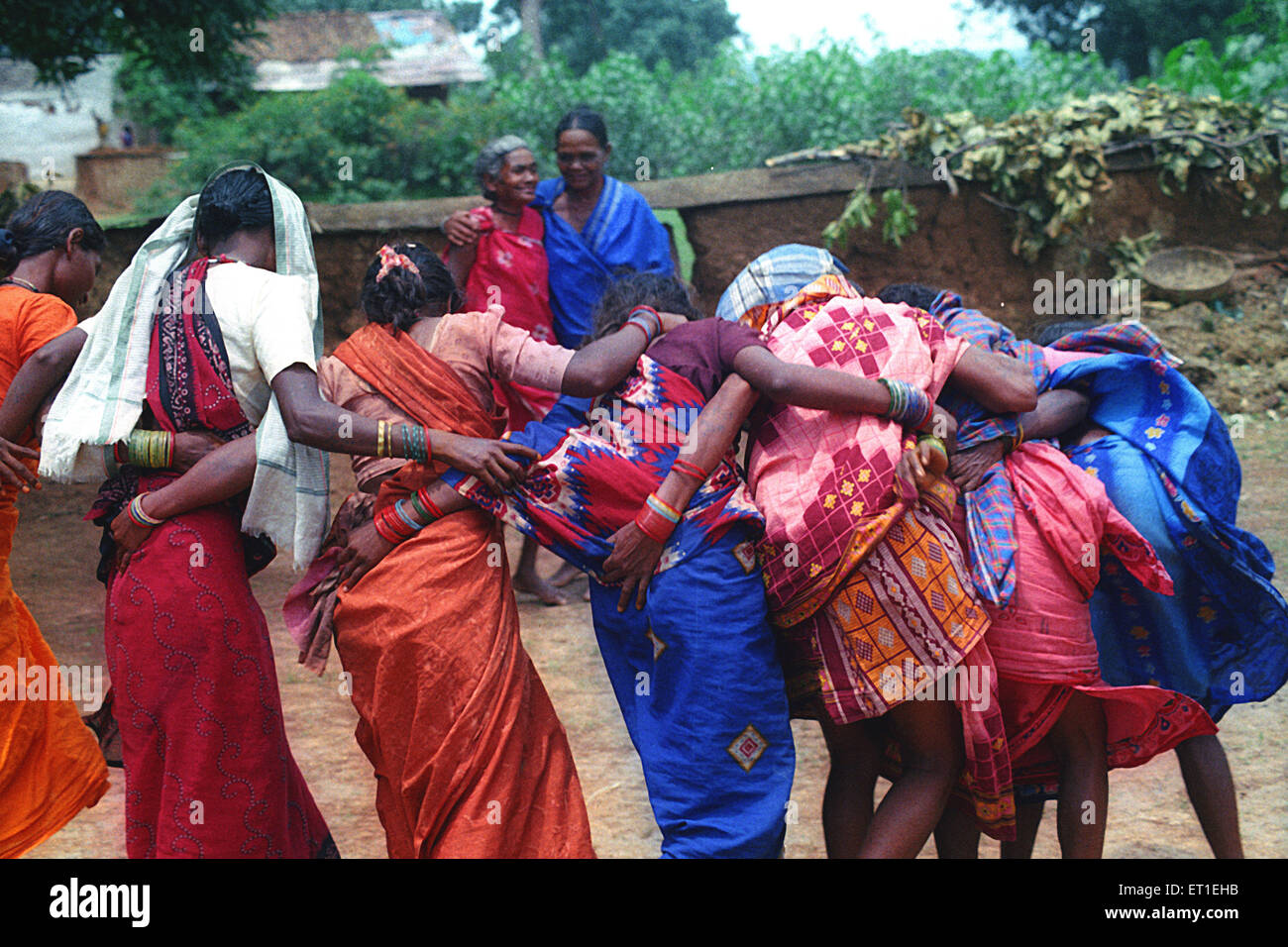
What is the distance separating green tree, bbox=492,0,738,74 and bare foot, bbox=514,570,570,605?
20.3 m

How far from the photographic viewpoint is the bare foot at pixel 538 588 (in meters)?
5.64

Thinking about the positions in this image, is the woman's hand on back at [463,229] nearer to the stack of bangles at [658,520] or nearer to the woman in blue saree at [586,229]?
the woman in blue saree at [586,229]

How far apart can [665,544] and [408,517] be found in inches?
25.3

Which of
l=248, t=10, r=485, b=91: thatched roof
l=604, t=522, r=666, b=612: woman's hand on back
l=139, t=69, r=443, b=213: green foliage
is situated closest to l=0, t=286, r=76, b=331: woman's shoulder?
l=604, t=522, r=666, b=612: woman's hand on back

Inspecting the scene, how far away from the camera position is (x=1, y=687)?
3143 mm

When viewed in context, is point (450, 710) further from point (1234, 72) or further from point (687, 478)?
point (1234, 72)

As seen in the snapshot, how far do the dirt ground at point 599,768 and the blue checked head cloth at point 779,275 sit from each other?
135 cm

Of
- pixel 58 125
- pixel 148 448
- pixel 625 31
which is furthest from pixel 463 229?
pixel 58 125

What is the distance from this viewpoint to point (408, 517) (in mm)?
2768

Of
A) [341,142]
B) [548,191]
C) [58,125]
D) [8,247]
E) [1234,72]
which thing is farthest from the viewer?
[58,125]

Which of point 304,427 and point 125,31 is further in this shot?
point 125,31
